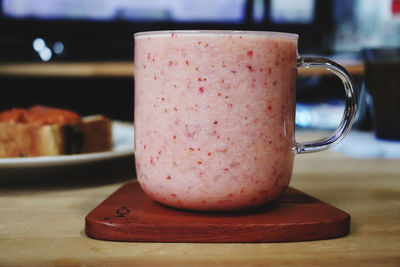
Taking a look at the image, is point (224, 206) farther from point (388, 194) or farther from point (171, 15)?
point (171, 15)

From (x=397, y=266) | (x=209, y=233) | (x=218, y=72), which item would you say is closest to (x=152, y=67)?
(x=218, y=72)

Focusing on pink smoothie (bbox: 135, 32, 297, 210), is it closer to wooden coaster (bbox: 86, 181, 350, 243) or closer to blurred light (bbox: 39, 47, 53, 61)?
wooden coaster (bbox: 86, 181, 350, 243)

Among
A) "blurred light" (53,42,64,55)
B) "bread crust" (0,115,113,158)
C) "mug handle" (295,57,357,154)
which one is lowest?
"bread crust" (0,115,113,158)

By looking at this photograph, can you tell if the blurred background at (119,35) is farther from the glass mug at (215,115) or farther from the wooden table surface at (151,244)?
the glass mug at (215,115)

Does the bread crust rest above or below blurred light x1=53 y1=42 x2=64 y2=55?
below

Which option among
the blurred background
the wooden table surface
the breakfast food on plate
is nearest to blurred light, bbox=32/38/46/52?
the blurred background

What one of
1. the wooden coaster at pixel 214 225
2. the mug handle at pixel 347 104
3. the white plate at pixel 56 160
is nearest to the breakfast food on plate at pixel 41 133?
the white plate at pixel 56 160

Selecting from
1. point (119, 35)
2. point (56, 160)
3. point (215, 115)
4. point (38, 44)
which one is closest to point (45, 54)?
point (38, 44)
